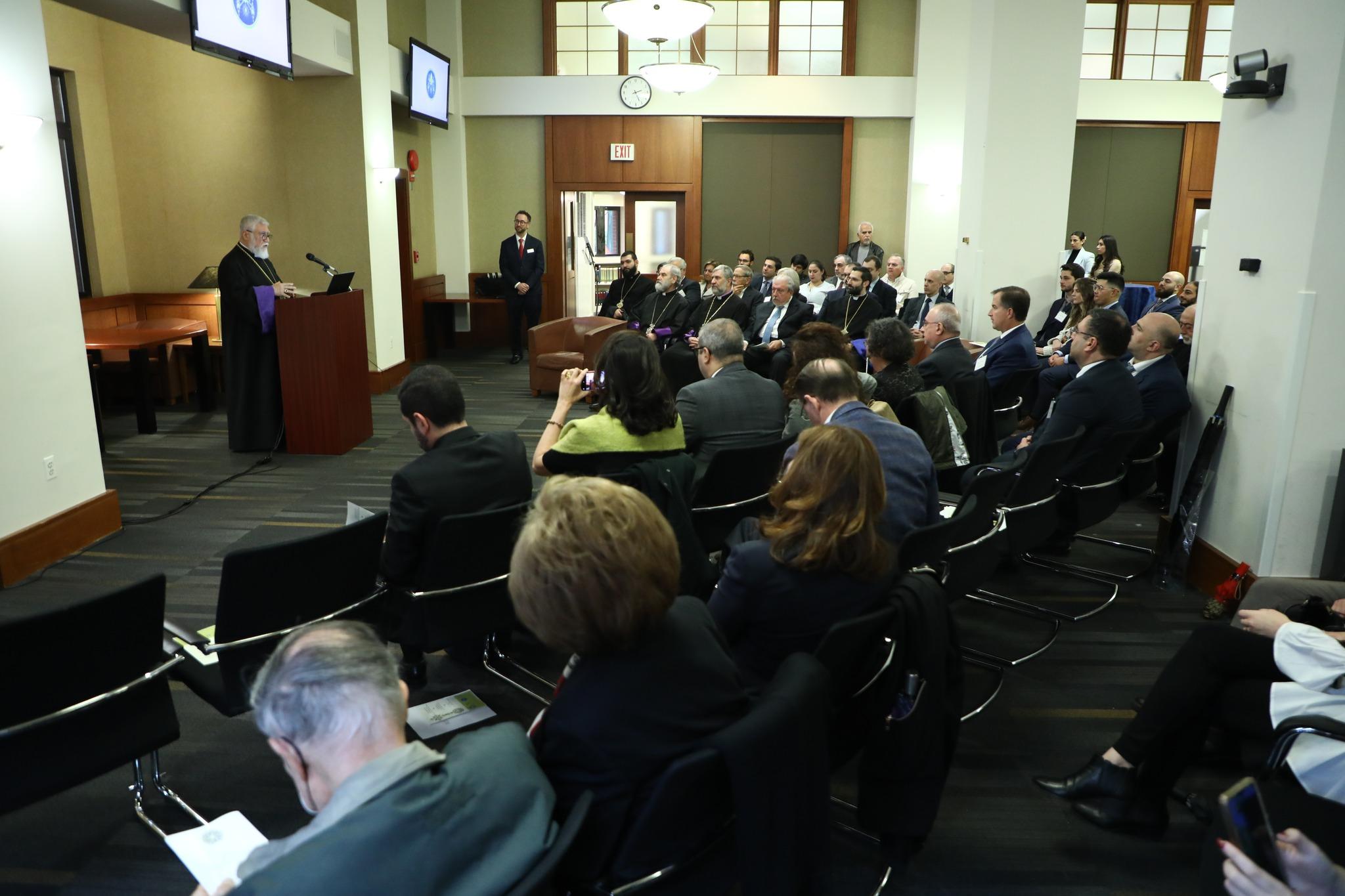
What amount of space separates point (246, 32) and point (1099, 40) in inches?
430

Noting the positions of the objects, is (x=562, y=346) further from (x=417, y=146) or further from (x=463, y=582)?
(x=463, y=582)

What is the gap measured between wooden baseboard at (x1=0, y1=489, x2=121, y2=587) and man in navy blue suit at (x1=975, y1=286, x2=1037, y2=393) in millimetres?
4941

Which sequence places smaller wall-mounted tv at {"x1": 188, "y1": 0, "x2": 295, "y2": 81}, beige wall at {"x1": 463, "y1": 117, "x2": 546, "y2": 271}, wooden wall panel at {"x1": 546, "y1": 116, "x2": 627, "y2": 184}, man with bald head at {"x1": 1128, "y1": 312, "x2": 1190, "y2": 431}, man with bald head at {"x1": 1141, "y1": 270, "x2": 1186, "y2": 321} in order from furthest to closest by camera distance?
beige wall at {"x1": 463, "y1": 117, "x2": 546, "y2": 271}, wooden wall panel at {"x1": 546, "y1": 116, "x2": 627, "y2": 184}, man with bald head at {"x1": 1141, "y1": 270, "x2": 1186, "y2": 321}, smaller wall-mounted tv at {"x1": 188, "y1": 0, "x2": 295, "y2": 81}, man with bald head at {"x1": 1128, "y1": 312, "x2": 1190, "y2": 431}

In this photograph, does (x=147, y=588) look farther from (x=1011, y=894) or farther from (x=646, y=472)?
(x=1011, y=894)

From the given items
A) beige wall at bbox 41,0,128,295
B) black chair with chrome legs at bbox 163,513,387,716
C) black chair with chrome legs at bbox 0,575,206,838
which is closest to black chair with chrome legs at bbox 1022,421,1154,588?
black chair with chrome legs at bbox 163,513,387,716

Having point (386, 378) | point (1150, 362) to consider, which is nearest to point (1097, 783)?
point (1150, 362)

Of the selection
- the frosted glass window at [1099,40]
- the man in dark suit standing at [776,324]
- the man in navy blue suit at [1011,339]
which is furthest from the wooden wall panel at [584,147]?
the man in navy blue suit at [1011,339]

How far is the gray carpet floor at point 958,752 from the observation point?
8.04 ft

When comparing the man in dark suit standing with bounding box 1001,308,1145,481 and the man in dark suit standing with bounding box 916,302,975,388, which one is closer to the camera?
the man in dark suit standing with bounding box 1001,308,1145,481

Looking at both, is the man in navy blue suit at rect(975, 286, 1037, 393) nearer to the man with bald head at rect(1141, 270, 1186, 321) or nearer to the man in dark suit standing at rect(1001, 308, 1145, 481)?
the man in dark suit standing at rect(1001, 308, 1145, 481)

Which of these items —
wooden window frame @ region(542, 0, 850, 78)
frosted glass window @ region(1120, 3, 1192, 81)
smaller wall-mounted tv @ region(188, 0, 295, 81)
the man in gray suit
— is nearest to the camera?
the man in gray suit

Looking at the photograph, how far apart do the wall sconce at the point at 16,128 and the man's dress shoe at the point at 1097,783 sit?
489cm

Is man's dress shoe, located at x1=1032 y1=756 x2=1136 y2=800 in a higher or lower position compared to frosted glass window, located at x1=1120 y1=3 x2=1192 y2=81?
lower

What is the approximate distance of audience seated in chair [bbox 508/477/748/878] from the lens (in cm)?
156
